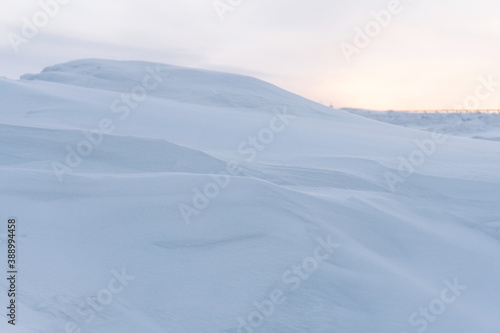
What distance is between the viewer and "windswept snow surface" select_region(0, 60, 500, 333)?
324cm

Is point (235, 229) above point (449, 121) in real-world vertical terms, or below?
below

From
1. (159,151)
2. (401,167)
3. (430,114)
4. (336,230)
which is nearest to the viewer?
(336,230)

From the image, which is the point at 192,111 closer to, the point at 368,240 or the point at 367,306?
the point at 368,240

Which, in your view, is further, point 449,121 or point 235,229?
point 449,121

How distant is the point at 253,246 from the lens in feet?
11.9

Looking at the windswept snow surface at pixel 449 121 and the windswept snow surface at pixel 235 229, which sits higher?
the windswept snow surface at pixel 449 121

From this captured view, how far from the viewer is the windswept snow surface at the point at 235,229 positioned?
3242 millimetres

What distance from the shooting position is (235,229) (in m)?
3.79

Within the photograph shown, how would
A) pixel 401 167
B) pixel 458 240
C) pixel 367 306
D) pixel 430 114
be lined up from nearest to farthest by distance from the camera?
pixel 367 306 < pixel 458 240 < pixel 401 167 < pixel 430 114

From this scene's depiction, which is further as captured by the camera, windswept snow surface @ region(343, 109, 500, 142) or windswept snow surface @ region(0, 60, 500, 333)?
windswept snow surface @ region(343, 109, 500, 142)

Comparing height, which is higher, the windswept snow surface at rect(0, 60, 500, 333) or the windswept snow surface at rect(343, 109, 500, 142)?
the windswept snow surface at rect(343, 109, 500, 142)

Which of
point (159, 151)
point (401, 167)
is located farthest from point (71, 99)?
point (401, 167)

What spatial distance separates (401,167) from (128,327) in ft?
11.4

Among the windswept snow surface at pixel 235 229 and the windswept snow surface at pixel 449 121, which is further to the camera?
the windswept snow surface at pixel 449 121
